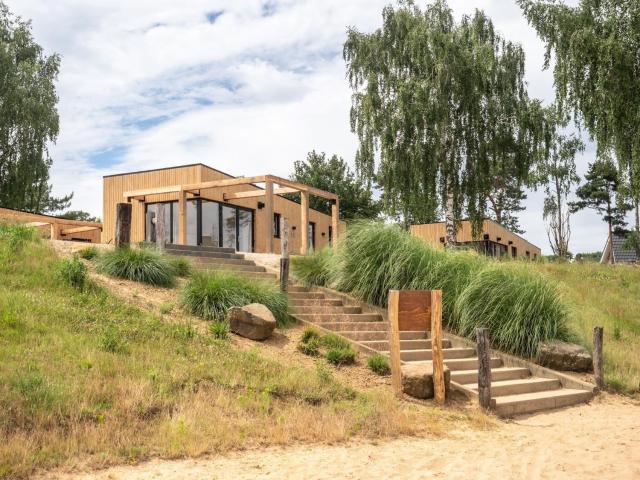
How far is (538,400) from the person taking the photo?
9.23 metres

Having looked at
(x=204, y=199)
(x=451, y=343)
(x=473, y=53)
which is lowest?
(x=451, y=343)

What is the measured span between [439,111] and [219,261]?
10037 mm

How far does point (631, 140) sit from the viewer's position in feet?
49.6

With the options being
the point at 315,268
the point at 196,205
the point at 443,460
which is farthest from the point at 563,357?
the point at 196,205

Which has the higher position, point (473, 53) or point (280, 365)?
point (473, 53)

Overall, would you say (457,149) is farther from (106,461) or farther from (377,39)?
(106,461)

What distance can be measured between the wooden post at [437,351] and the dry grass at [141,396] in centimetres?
45

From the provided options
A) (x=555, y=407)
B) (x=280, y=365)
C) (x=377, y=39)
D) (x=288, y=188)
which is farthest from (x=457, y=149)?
(x=280, y=365)

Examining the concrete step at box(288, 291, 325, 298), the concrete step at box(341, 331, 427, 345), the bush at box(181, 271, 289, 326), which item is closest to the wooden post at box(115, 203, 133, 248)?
the bush at box(181, 271, 289, 326)

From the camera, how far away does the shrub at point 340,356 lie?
9461 mm

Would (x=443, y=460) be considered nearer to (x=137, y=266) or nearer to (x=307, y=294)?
(x=307, y=294)

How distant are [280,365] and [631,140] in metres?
11.4

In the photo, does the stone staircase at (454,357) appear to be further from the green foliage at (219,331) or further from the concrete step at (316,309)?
the green foliage at (219,331)

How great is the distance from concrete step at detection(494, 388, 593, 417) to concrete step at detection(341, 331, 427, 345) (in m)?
2.25
